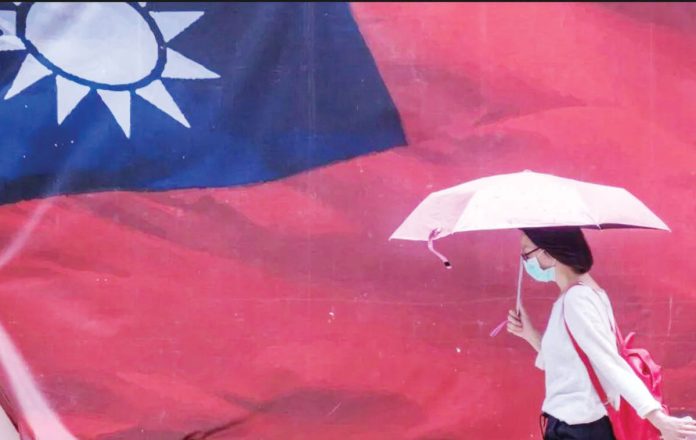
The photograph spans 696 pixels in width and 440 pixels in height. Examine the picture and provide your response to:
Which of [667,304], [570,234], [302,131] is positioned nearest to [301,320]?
[302,131]

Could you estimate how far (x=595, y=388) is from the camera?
3457mm

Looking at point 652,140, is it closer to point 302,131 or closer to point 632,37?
point 632,37

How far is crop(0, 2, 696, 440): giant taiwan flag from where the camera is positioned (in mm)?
4422

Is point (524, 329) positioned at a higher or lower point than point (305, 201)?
lower

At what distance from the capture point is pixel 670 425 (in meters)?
3.28

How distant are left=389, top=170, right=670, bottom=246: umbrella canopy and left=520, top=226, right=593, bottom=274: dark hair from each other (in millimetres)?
73

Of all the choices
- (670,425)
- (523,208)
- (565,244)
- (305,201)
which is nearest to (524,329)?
(565,244)

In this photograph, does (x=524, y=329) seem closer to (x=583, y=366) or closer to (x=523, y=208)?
(x=583, y=366)

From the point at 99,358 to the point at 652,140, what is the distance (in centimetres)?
259

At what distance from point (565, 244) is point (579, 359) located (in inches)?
16.8

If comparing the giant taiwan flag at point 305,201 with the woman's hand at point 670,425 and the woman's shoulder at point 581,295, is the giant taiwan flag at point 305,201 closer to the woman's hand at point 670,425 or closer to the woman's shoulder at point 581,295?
the woman's shoulder at point 581,295

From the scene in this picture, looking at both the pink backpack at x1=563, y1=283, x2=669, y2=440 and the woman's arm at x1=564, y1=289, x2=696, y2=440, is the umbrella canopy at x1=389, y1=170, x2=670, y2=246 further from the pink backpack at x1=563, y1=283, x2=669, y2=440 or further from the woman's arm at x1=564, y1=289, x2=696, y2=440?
the pink backpack at x1=563, y1=283, x2=669, y2=440

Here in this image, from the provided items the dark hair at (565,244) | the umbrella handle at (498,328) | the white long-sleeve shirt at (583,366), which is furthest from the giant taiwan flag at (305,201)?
the white long-sleeve shirt at (583,366)

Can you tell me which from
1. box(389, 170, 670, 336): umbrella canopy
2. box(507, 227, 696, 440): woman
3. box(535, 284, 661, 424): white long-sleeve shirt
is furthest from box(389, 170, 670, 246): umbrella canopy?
box(535, 284, 661, 424): white long-sleeve shirt
